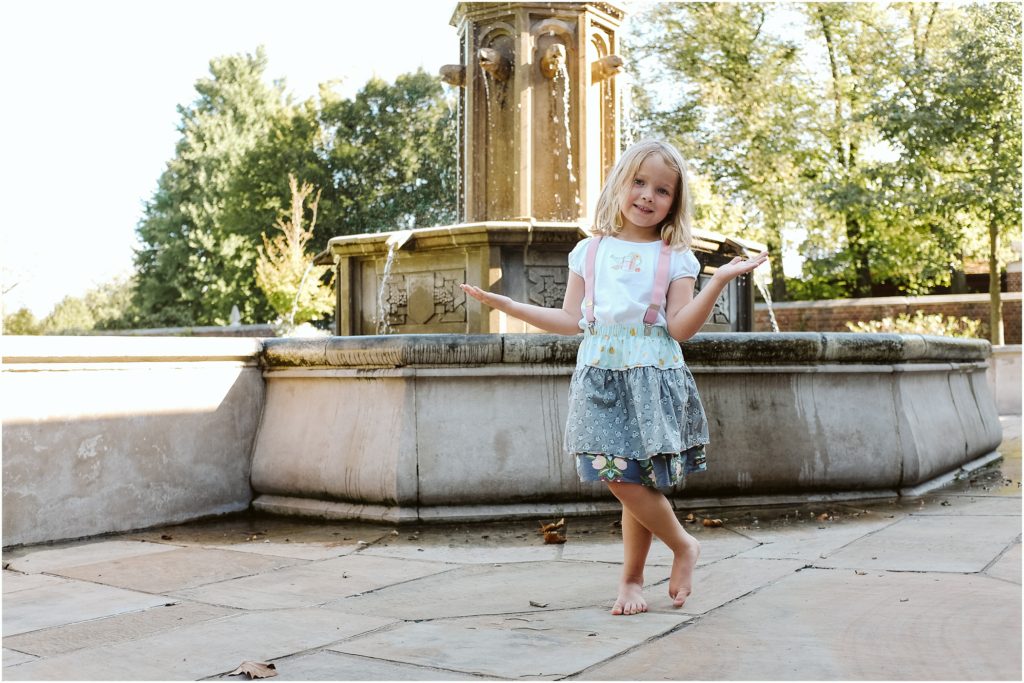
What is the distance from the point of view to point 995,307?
68.6 ft

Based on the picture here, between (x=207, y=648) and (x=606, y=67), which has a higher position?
(x=606, y=67)

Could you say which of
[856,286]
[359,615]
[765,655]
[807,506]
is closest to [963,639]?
[765,655]

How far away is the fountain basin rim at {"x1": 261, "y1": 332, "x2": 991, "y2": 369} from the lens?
16.2 feet

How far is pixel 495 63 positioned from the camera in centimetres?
810

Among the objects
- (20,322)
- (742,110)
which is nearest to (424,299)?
(742,110)

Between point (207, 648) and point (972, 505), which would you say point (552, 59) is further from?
point (207, 648)

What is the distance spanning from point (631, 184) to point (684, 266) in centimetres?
32

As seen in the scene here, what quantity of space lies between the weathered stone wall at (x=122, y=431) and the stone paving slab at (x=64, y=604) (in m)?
1.11

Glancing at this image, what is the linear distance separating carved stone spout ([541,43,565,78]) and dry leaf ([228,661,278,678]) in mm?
6436

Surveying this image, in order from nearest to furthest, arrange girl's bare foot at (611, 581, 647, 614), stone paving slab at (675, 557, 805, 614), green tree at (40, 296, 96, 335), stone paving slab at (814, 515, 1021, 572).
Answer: girl's bare foot at (611, 581, 647, 614) < stone paving slab at (675, 557, 805, 614) < stone paving slab at (814, 515, 1021, 572) < green tree at (40, 296, 96, 335)

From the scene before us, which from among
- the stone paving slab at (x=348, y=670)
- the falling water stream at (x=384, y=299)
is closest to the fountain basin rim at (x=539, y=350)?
the falling water stream at (x=384, y=299)

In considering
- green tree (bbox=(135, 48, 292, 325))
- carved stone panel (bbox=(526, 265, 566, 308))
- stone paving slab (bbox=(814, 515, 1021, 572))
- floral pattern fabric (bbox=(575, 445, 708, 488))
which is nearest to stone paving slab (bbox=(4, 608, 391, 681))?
floral pattern fabric (bbox=(575, 445, 708, 488))

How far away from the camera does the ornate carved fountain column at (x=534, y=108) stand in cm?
810

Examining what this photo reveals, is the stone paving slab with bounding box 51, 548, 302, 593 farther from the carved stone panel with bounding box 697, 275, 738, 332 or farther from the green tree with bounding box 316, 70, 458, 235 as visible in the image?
the green tree with bounding box 316, 70, 458, 235
